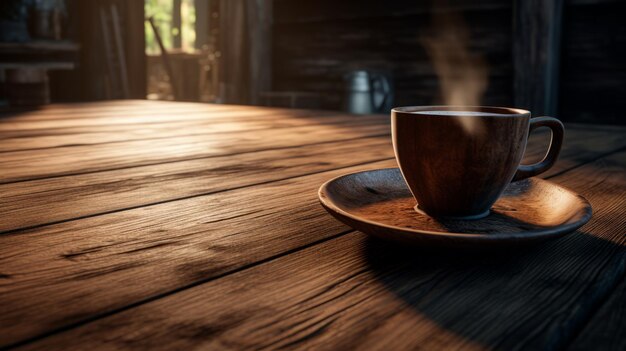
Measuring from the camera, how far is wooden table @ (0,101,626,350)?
391 millimetres

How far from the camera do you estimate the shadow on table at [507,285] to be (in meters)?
0.40

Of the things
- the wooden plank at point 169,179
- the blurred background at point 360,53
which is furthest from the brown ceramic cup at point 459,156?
the blurred background at point 360,53

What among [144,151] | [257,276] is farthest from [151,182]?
[257,276]

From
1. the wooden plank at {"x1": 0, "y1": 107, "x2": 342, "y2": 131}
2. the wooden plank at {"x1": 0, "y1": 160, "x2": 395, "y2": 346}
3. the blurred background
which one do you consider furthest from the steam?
the wooden plank at {"x1": 0, "y1": 160, "x2": 395, "y2": 346}

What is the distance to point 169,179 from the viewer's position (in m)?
0.95

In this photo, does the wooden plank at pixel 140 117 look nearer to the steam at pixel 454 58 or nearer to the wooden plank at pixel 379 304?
the wooden plank at pixel 379 304

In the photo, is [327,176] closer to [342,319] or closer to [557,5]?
[342,319]

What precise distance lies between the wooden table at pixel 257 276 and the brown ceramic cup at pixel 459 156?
83mm

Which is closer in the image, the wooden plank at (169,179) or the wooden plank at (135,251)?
the wooden plank at (135,251)

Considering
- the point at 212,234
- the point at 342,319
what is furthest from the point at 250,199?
the point at 342,319

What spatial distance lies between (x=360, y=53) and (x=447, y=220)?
3663mm

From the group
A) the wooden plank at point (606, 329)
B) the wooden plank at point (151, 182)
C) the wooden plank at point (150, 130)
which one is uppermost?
the wooden plank at point (150, 130)

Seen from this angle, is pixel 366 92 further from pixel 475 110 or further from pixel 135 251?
pixel 135 251

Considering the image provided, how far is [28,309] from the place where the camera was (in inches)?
16.6
